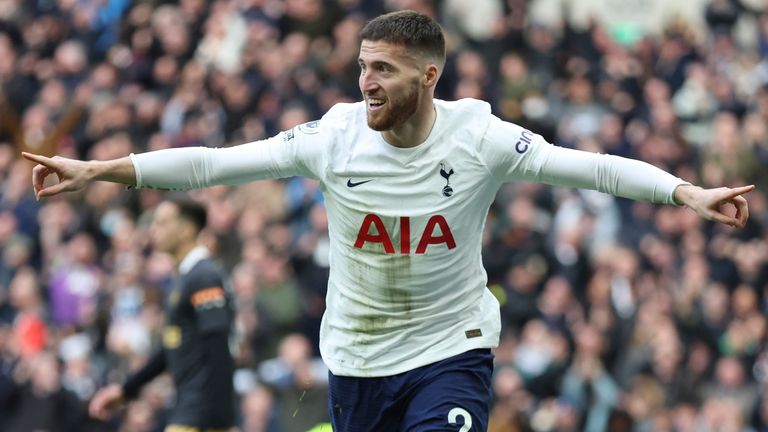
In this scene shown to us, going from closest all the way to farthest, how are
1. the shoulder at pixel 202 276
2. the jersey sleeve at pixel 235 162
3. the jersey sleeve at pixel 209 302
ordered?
the jersey sleeve at pixel 235 162
the jersey sleeve at pixel 209 302
the shoulder at pixel 202 276

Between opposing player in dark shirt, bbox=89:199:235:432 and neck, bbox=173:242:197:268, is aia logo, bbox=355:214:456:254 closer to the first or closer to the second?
opposing player in dark shirt, bbox=89:199:235:432

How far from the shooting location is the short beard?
295 inches

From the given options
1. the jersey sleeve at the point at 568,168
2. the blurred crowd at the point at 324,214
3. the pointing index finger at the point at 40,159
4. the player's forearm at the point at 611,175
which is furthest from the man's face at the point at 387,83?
the blurred crowd at the point at 324,214

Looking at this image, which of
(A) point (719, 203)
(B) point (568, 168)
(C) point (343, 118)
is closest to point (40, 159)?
(C) point (343, 118)

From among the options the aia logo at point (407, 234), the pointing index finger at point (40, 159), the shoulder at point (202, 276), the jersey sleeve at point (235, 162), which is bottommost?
the shoulder at point (202, 276)

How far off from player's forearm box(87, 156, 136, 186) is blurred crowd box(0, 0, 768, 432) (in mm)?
6300

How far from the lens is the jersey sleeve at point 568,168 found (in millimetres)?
7285

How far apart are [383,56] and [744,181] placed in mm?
11361

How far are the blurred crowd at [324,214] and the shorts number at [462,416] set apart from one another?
5966 mm

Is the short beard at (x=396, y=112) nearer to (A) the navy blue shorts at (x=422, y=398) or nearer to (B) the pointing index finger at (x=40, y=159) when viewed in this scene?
(A) the navy blue shorts at (x=422, y=398)

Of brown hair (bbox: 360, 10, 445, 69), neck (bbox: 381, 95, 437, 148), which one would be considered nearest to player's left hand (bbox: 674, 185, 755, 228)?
neck (bbox: 381, 95, 437, 148)

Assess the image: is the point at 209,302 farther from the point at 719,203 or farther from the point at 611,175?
the point at 719,203

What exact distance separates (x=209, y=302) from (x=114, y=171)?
123 inches

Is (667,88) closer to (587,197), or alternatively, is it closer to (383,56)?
(587,197)
